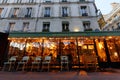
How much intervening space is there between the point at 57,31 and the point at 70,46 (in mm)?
4165

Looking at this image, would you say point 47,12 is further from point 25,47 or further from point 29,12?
point 25,47

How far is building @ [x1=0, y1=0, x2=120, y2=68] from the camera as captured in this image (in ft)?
31.4

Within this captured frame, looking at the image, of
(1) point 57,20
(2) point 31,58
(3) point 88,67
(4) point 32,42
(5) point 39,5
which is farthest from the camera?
(5) point 39,5

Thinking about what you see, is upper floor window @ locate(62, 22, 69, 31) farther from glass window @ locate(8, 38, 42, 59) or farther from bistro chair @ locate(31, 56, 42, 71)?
bistro chair @ locate(31, 56, 42, 71)

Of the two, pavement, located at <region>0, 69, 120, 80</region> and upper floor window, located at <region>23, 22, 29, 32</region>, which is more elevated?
upper floor window, located at <region>23, 22, 29, 32</region>

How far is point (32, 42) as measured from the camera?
10523mm

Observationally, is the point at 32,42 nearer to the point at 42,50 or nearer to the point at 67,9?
the point at 42,50

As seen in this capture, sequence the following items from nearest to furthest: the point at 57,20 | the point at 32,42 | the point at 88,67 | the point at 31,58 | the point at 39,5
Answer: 1. the point at 88,67
2. the point at 31,58
3. the point at 32,42
4. the point at 57,20
5. the point at 39,5

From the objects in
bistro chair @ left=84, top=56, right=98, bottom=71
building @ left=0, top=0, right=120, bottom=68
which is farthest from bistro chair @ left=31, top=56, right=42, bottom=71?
bistro chair @ left=84, top=56, right=98, bottom=71

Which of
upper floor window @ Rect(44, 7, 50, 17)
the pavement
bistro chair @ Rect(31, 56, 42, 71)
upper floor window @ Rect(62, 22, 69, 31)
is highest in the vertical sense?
upper floor window @ Rect(44, 7, 50, 17)

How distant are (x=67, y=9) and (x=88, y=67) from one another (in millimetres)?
9097

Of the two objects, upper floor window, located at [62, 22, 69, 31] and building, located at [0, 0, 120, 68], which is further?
upper floor window, located at [62, 22, 69, 31]

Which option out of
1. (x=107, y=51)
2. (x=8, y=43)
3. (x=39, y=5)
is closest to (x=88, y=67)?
(x=107, y=51)

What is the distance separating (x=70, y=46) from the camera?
10289 mm
